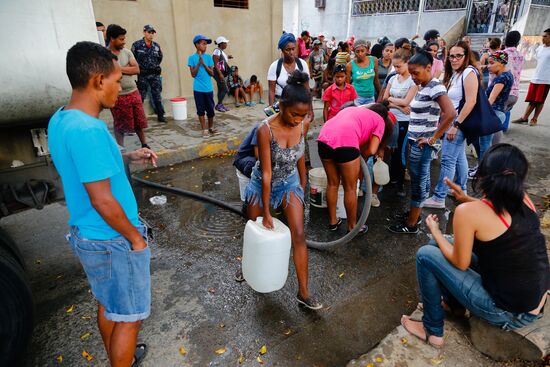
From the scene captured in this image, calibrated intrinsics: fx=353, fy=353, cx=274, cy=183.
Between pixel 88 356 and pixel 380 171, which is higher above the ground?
pixel 380 171

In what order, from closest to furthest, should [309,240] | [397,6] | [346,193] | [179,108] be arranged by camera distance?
1. [346,193]
2. [309,240]
3. [179,108]
4. [397,6]

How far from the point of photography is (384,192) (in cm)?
521

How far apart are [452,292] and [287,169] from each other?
1427 millimetres

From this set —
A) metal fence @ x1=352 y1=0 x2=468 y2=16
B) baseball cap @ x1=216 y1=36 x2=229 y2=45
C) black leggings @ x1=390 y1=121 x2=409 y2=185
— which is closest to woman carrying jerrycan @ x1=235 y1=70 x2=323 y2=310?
black leggings @ x1=390 y1=121 x2=409 y2=185

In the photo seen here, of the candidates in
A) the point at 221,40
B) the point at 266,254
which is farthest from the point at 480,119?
the point at 221,40

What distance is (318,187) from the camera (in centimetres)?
444

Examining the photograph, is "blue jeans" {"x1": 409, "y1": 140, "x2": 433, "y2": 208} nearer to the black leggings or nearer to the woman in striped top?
the woman in striped top

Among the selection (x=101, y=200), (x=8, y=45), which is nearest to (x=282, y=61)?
(x=8, y=45)

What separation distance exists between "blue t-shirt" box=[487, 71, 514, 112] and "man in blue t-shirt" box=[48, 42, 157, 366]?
5.98 meters

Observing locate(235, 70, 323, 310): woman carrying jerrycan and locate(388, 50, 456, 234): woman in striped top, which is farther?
locate(388, 50, 456, 234): woman in striped top

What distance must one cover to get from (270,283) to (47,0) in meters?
2.36

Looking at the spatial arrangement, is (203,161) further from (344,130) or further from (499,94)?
(499,94)

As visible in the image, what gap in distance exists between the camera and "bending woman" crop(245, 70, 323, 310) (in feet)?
8.36

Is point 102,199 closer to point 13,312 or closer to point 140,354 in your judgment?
point 13,312
